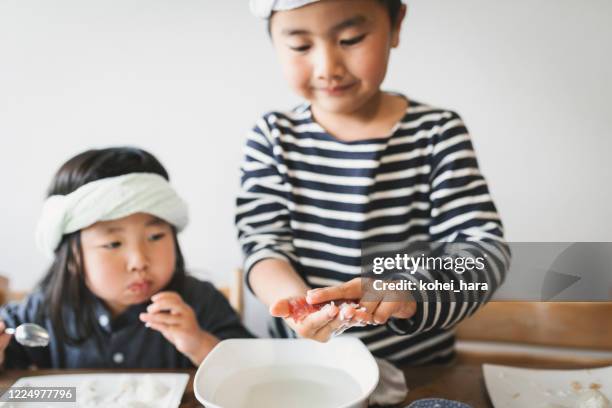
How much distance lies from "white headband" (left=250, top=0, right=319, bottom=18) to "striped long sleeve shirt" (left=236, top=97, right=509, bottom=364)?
11cm

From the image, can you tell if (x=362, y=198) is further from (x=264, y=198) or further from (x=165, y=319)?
(x=165, y=319)

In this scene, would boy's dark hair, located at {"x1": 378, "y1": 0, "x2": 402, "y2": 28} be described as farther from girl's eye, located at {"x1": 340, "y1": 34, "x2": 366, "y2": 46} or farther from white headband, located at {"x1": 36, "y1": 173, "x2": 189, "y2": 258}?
white headband, located at {"x1": 36, "y1": 173, "x2": 189, "y2": 258}

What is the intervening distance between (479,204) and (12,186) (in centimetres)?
53

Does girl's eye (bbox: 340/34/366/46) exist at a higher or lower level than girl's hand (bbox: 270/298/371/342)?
higher

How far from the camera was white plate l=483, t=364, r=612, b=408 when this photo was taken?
46 cm

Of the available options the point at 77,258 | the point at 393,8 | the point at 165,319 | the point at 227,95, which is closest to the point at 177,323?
the point at 165,319

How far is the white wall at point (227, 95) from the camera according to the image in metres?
0.51

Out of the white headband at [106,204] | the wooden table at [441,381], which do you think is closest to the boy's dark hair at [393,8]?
the white headband at [106,204]

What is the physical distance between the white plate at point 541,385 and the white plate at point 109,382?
0.90 ft

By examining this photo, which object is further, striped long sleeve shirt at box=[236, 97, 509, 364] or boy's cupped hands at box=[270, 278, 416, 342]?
striped long sleeve shirt at box=[236, 97, 509, 364]

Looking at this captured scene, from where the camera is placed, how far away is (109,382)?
1.66 ft

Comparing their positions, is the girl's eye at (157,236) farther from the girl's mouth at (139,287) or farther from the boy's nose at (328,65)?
the boy's nose at (328,65)

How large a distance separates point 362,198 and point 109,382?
11.5 inches

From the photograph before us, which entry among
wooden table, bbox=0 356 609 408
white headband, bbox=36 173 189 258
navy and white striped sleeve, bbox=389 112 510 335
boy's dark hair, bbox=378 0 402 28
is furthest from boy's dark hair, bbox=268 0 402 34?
wooden table, bbox=0 356 609 408
